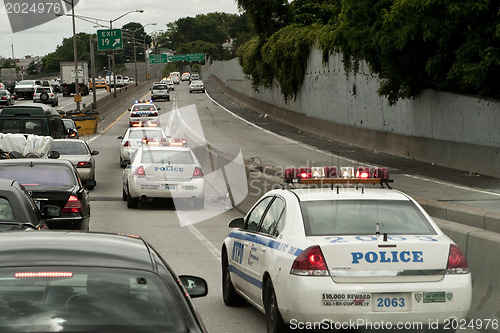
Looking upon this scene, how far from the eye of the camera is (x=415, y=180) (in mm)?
27672

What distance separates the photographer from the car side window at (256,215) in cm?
963

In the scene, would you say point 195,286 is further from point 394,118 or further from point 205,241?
point 394,118

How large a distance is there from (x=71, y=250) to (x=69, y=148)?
77.6ft

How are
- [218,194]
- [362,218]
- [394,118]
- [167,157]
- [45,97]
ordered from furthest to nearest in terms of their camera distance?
1. [45,97]
2. [394,118]
3. [218,194]
4. [167,157]
5. [362,218]

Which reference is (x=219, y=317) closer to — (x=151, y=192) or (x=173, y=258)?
(x=173, y=258)

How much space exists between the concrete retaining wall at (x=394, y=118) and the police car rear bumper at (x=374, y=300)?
2013 centimetres

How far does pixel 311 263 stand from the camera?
7594 millimetres

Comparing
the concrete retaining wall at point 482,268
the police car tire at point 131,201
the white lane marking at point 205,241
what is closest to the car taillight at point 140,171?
the police car tire at point 131,201

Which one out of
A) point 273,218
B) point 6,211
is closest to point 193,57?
point 6,211

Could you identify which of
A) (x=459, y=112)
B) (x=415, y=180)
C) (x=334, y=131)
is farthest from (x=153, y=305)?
(x=334, y=131)

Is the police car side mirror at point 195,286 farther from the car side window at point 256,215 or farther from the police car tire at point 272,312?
the car side window at point 256,215

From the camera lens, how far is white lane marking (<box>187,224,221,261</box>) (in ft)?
48.8

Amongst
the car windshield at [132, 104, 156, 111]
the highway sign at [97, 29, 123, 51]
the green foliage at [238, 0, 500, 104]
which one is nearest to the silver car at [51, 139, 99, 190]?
the green foliage at [238, 0, 500, 104]

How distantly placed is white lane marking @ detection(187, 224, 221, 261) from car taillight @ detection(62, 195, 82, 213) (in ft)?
7.65
